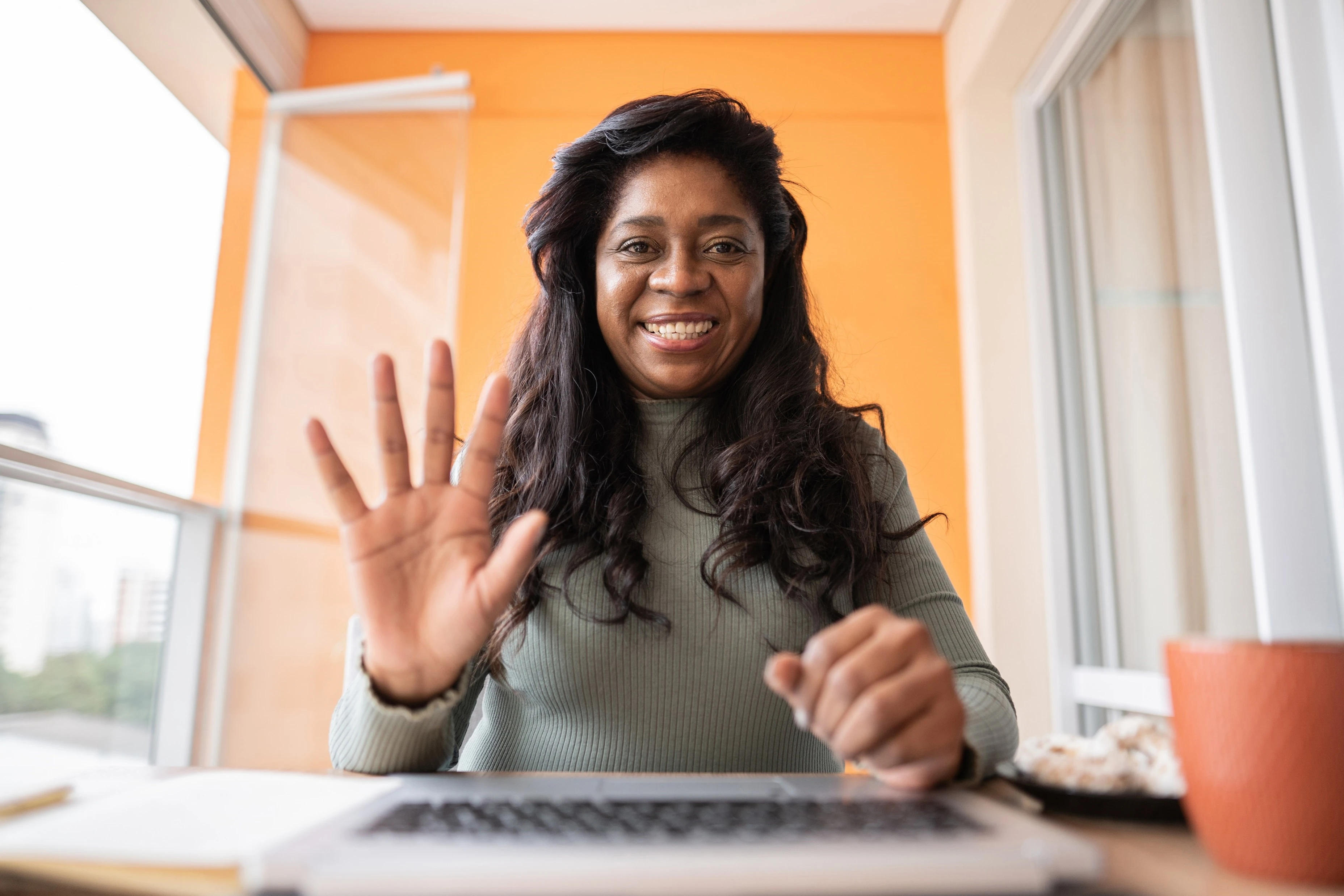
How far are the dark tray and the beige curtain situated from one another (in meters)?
0.93

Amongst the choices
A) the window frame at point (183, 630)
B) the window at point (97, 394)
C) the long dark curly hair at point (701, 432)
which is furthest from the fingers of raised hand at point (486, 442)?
the window frame at point (183, 630)

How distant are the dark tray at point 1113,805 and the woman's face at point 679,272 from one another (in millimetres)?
754

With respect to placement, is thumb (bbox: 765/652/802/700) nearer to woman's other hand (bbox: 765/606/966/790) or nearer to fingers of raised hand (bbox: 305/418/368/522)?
woman's other hand (bbox: 765/606/966/790)

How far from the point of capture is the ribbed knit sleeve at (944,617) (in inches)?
28.1

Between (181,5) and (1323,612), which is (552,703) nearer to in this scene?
(1323,612)

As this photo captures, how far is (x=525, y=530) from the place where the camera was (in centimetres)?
69

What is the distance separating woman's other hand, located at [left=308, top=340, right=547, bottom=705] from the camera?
27.9 inches

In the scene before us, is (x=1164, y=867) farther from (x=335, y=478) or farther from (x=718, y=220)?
(x=718, y=220)

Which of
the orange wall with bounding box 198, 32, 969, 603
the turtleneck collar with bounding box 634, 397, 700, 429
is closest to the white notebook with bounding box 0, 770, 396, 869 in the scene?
the turtleneck collar with bounding box 634, 397, 700, 429

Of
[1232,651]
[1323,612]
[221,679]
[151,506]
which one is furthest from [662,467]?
[221,679]

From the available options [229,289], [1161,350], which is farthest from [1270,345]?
[229,289]

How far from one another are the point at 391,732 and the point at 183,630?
2.17 metres

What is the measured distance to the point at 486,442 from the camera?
0.76 m

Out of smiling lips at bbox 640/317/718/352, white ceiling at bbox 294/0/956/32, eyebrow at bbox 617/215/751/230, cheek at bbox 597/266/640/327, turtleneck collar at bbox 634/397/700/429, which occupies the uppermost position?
white ceiling at bbox 294/0/956/32
